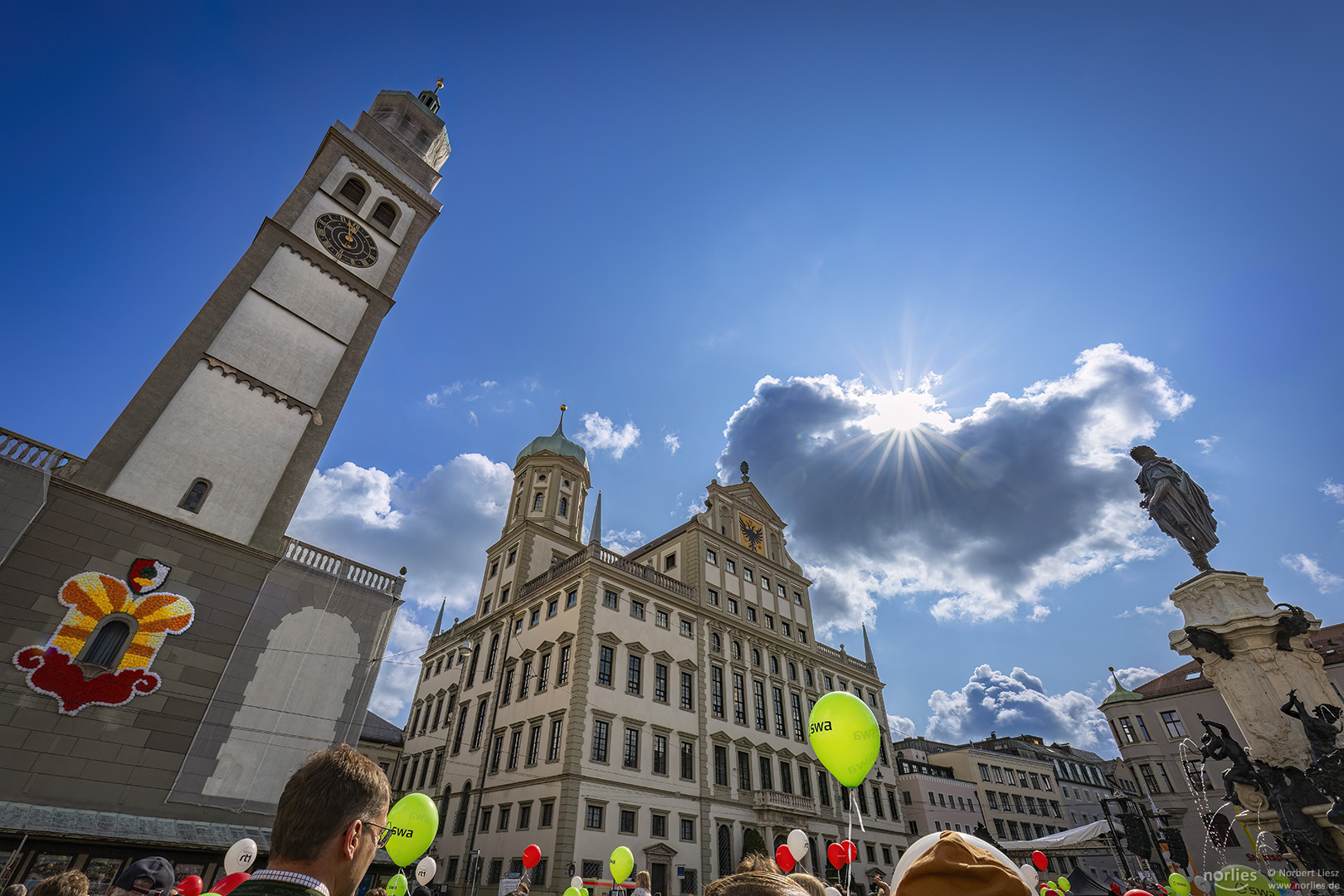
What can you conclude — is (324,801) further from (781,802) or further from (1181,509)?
(781,802)

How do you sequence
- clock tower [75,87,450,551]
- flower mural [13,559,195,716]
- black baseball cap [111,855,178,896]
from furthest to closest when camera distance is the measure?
clock tower [75,87,450,551] → flower mural [13,559,195,716] → black baseball cap [111,855,178,896]

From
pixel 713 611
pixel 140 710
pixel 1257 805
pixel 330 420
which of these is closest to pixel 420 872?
pixel 140 710

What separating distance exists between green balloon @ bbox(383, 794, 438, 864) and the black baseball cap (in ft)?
8.67

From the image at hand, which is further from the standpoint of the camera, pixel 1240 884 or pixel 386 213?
pixel 386 213

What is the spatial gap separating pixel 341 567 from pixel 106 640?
5.38 meters

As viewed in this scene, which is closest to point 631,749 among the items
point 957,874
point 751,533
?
point 751,533

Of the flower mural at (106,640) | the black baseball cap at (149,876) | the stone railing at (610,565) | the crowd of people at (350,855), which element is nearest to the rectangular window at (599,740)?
the stone railing at (610,565)

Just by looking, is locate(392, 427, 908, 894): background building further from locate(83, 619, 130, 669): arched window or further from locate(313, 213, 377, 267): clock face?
locate(313, 213, 377, 267): clock face

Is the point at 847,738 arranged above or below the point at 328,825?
above

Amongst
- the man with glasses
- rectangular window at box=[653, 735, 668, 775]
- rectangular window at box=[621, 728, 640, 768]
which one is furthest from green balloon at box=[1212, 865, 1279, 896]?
rectangular window at box=[653, 735, 668, 775]

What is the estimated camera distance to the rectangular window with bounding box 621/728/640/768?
27.2 m

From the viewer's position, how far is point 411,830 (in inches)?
360

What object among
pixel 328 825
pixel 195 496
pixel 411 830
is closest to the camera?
pixel 328 825

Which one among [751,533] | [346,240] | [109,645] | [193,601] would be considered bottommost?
[109,645]
